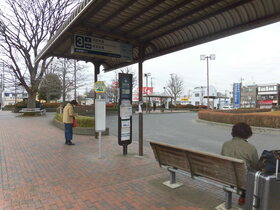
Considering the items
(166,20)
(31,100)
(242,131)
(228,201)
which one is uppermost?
(166,20)

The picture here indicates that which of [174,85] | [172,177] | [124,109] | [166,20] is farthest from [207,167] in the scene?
[174,85]

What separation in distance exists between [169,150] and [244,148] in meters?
A: 1.26

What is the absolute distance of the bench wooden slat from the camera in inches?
106

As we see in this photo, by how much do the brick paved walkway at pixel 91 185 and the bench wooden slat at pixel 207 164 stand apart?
0.48 metres

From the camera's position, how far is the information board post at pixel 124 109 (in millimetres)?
5894

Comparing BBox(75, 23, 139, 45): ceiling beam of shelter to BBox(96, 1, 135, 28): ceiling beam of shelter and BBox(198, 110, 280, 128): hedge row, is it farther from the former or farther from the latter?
BBox(198, 110, 280, 128): hedge row

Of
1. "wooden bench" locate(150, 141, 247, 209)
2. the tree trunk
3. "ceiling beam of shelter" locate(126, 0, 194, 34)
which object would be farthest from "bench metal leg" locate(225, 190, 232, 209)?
the tree trunk

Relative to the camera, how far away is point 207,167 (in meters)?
3.10

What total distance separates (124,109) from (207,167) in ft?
11.0

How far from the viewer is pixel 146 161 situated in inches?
217

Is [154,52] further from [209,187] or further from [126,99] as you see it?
[209,187]

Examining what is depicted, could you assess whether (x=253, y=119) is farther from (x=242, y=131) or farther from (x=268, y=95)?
(x=268, y=95)

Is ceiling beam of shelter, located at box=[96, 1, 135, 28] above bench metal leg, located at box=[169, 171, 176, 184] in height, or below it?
above

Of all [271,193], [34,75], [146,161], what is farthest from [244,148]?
[34,75]
